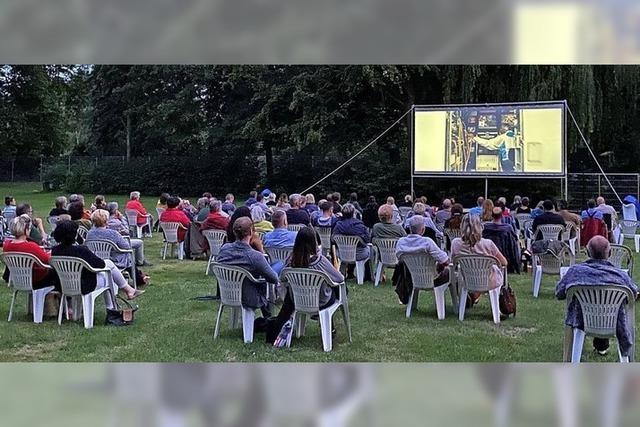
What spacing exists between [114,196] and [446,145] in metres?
13.5

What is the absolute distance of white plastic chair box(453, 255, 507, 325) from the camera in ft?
17.7

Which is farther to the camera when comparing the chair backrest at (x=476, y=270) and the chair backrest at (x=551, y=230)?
the chair backrest at (x=551, y=230)

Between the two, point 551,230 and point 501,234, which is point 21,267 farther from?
A: point 551,230

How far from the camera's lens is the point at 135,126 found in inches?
1051

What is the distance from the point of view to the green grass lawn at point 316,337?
451 cm

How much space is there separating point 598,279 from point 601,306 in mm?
167

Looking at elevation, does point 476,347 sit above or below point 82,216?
below

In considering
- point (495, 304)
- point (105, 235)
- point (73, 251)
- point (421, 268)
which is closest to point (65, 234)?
point (73, 251)

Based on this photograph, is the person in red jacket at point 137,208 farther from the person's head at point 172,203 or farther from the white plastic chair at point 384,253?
the white plastic chair at point 384,253

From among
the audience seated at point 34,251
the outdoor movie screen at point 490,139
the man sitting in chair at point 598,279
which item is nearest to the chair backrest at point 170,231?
the audience seated at point 34,251

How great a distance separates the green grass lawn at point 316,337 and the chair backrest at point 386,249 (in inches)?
27.0

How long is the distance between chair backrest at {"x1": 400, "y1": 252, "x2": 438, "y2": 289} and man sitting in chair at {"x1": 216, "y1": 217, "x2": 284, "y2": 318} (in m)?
1.40

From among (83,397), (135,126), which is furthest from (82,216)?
(135,126)
